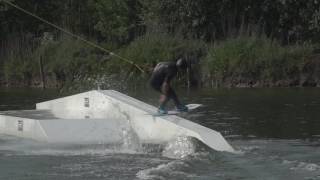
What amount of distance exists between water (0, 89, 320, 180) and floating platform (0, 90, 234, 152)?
352 millimetres

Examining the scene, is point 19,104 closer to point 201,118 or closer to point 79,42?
point 201,118

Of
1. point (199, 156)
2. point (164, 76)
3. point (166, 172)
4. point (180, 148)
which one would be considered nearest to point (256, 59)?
point (164, 76)

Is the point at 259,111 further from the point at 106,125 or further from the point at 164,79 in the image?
the point at 106,125

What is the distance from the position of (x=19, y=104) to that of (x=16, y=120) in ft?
36.0

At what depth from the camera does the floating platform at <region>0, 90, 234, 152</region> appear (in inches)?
714

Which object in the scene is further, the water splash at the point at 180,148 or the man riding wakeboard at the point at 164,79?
the man riding wakeboard at the point at 164,79

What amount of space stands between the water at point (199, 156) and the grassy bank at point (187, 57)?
1677 centimetres

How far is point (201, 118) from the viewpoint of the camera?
24047mm

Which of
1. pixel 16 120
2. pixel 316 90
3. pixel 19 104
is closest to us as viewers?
pixel 16 120

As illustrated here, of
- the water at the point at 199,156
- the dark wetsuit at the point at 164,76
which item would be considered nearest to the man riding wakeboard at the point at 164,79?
the dark wetsuit at the point at 164,76

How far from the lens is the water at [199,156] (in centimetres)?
1423

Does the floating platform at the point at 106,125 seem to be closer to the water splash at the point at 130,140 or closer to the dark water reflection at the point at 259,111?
the water splash at the point at 130,140

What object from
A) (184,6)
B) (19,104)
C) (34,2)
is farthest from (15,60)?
(19,104)

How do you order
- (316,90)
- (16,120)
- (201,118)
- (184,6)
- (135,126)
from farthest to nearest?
(184,6) < (316,90) < (201,118) < (16,120) < (135,126)
